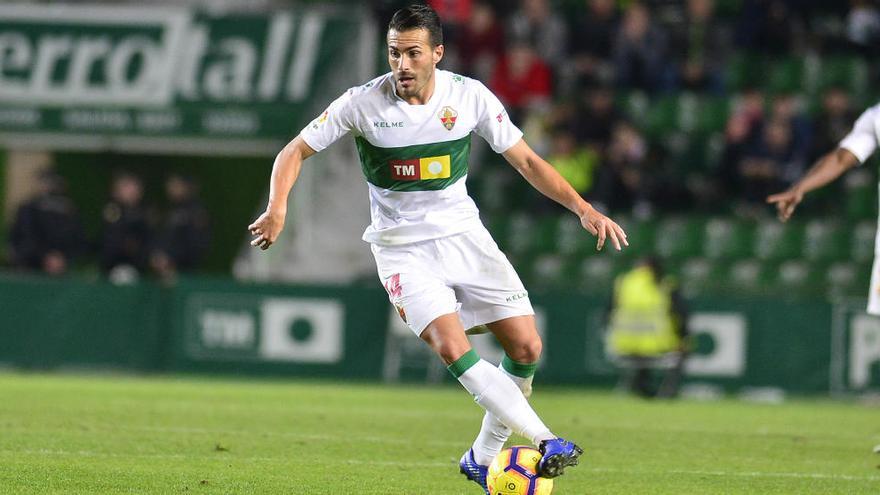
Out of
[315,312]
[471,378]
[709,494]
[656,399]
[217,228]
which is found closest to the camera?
[471,378]

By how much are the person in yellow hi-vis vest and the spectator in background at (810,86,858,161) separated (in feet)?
10.1

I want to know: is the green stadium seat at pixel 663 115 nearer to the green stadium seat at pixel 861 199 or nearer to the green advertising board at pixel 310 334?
the green stadium seat at pixel 861 199

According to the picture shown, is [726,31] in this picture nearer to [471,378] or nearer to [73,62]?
[73,62]

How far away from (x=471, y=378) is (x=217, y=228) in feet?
55.8

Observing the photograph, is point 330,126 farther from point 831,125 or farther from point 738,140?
point 831,125

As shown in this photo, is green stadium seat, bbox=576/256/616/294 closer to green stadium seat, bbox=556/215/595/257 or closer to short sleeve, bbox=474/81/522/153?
green stadium seat, bbox=556/215/595/257

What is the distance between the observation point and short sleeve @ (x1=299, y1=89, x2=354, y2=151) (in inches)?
291

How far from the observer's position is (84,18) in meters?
19.8

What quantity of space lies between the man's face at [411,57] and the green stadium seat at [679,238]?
12.1 m

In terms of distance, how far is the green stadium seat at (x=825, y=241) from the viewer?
18.9 meters

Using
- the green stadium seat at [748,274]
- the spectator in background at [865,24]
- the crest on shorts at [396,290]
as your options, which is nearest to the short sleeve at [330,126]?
the crest on shorts at [396,290]

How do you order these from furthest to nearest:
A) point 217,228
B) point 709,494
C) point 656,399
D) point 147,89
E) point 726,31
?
point 217,228 < point 726,31 < point 147,89 < point 656,399 < point 709,494

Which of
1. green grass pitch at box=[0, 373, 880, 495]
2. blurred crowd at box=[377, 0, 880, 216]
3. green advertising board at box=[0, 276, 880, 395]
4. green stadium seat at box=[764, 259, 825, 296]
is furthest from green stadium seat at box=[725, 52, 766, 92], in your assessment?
green grass pitch at box=[0, 373, 880, 495]

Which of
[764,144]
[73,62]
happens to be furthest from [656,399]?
[73,62]
